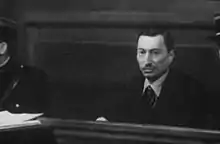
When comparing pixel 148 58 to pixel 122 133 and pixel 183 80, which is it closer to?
pixel 183 80

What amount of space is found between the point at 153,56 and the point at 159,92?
11cm

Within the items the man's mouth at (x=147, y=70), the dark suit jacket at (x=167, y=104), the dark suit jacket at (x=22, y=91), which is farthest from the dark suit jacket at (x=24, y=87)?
the man's mouth at (x=147, y=70)

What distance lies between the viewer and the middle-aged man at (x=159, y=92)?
44.9 inches

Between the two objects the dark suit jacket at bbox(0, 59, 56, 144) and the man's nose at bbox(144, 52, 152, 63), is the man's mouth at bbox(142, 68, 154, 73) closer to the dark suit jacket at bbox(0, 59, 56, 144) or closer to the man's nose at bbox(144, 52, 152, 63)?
the man's nose at bbox(144, 52, 152, 63)

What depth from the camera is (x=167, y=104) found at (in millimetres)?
1166

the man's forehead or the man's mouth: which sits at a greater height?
the man's forehead

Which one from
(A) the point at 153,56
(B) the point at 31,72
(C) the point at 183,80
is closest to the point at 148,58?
(A) the point at 153,56

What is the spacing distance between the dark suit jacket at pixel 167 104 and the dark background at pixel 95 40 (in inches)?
1.1

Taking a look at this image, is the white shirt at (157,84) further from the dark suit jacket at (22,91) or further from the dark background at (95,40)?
the dark suit jacket at (22,91)

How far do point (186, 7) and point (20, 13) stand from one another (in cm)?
52

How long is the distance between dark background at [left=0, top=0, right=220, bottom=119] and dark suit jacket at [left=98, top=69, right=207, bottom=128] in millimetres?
27

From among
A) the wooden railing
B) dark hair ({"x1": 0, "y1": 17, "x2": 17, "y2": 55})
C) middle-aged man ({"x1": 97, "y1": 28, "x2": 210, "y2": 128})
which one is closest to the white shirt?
middle-aged man ({"x1": 97, "y1": 28, "x2": 210, "y2": 128})

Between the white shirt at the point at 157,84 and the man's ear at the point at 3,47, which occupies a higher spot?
the man's ear at the point at 3,47

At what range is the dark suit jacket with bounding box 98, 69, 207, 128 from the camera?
1141 mm
